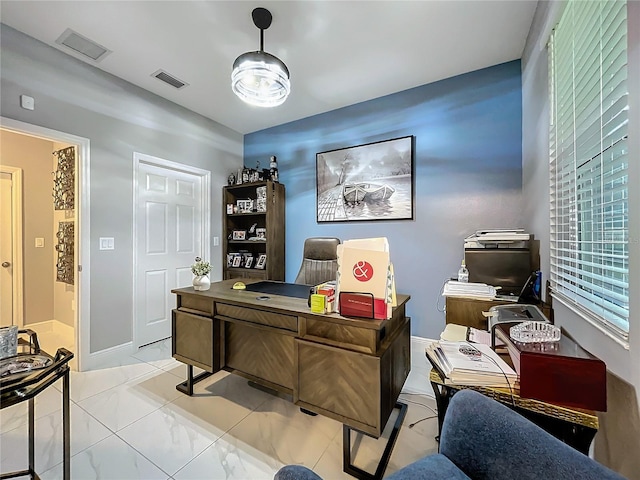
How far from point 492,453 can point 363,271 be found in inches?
30.6

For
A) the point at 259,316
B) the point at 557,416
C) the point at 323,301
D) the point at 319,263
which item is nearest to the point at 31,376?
the point at 259,316

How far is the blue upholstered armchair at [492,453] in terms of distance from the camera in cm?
67

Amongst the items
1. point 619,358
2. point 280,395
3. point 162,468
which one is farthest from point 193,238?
point 619,358

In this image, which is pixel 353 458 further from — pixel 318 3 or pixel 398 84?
pixel 398 84

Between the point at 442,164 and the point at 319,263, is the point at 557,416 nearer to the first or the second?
the point at 319,263

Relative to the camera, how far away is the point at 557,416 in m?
0.85

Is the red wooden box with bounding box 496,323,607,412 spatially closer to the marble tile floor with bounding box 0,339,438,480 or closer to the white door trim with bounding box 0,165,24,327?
the marble tile floor with bounding box 0,339,438,480

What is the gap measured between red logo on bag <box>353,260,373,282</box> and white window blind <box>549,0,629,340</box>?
86 centimetres

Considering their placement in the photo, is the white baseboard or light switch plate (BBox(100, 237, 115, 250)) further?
light switch plate (BBox(100, 237, 115, 250))

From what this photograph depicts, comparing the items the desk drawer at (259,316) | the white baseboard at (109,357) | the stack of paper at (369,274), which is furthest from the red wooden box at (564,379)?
the white baseboard at (109,357)

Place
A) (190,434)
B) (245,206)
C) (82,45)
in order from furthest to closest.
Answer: (245,206), (82,45), (190,434)

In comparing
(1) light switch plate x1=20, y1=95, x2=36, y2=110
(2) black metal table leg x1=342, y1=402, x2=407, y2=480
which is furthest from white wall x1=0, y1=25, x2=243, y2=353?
(2) black metal table leg x1=342, y1=402, x2=407, y2=480

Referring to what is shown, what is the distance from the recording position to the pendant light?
1.74 metres

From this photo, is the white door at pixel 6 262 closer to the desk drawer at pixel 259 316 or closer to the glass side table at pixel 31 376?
the glass side table at pixel 31 376
